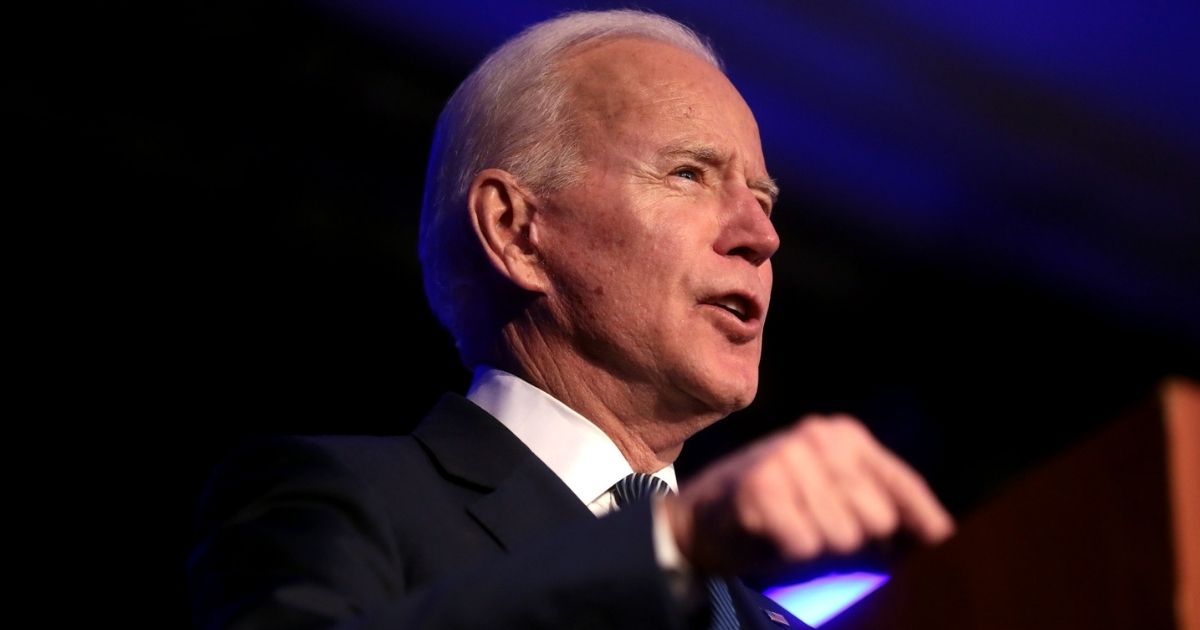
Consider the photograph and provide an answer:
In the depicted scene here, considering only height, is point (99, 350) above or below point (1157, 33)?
below

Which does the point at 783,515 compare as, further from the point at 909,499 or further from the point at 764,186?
the point at 764,186

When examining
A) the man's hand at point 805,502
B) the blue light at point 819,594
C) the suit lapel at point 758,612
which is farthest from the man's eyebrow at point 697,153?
the blue light at point 819,594

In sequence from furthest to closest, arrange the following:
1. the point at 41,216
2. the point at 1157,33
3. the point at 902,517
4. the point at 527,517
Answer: the point at 1157,33, the point at 41,216, the point at 527,517, the point at 902,517

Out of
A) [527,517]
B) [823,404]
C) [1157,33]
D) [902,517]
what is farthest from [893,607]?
[1157,33]

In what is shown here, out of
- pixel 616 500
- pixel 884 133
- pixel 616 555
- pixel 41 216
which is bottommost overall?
pixel 41 216

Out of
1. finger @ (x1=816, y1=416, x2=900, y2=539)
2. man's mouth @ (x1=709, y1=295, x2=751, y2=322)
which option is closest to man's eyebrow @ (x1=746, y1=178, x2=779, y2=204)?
man's mouth @ (x1=709, y1=295, x2=751, y2=322)

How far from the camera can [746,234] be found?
188cm

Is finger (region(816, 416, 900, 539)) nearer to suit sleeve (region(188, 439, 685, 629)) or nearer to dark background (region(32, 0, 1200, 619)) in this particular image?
suit sleeve (region(188, 439, 685, 629))

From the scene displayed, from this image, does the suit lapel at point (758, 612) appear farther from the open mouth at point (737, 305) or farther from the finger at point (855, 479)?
the finger at point (855, 479)

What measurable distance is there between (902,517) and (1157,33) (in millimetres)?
3067

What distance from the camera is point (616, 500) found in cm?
168

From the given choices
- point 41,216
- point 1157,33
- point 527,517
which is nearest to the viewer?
point 527,517

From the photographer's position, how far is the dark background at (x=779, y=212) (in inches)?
110

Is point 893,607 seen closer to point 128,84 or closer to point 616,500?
point 616,500
